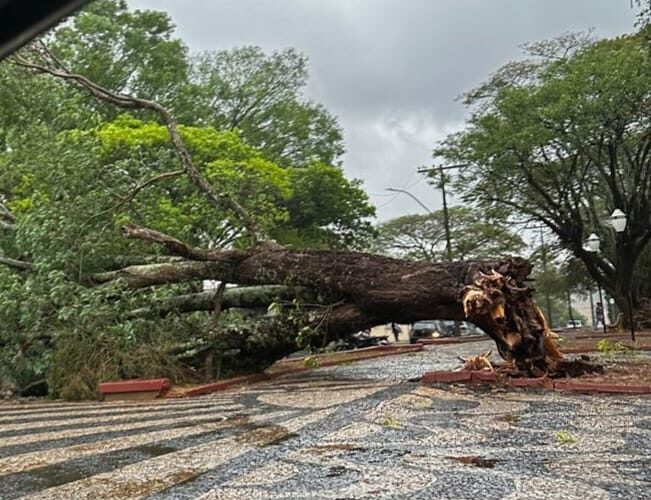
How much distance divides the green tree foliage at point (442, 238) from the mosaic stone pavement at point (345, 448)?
19.4m

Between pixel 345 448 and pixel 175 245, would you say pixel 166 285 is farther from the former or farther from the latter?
pixel 345 448

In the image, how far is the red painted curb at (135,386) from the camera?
8156mm

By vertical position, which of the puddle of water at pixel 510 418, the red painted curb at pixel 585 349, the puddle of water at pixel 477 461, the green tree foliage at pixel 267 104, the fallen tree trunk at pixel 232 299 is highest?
the green tree foliage at pixel 267 104

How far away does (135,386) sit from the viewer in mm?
8164

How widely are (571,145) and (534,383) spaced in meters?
10.3

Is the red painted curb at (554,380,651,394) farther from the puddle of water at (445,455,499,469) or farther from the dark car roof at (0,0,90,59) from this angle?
the dark car roof at (0,0,90,59)

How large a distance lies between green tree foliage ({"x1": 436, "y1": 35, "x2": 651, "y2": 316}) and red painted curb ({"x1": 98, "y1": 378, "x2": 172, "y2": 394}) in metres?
10.2

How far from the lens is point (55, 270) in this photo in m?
9.23

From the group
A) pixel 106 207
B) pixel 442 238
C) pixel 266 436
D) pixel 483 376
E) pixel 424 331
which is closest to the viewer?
pixel 266 436

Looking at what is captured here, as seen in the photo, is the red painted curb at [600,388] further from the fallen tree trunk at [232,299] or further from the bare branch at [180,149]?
the bare branch at [180,149]

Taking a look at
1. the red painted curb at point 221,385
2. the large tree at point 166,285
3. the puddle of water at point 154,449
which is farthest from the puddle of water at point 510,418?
the red painted curb at point 221,385

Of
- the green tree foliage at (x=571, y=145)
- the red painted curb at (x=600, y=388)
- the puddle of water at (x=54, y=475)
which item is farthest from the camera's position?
the green tree foliage at (x=571, y=145)

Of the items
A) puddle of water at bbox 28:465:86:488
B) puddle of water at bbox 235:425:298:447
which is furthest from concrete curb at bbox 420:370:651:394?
puddle of water at bbox 28:465:86:488

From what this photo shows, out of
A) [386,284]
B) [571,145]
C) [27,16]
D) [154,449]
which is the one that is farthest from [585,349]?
[27,16]
